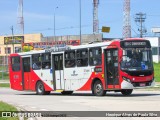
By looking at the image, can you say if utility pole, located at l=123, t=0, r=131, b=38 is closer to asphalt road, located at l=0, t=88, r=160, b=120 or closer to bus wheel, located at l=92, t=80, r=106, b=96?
bus wheel, located at l=92, t=80, r=106, b=96

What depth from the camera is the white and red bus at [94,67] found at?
83.3 feet

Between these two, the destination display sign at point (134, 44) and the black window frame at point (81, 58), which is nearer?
the destination display sign at point (134, 44)

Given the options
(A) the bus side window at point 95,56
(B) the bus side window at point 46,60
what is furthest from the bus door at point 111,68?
(B) the bus side window at point 46,60

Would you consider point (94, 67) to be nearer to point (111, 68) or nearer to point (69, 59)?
point (111, 68)

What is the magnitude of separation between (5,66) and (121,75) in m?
51.1

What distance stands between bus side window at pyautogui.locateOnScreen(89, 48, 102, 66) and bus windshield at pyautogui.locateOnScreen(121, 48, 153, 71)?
1.66 m

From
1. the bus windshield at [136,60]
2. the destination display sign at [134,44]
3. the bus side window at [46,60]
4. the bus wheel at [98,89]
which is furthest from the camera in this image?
the bus side window at [46,60]

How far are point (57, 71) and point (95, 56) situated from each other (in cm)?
430

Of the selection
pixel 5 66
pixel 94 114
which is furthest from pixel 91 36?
pixel 94 114

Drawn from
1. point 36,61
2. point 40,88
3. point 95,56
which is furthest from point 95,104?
point 36,61

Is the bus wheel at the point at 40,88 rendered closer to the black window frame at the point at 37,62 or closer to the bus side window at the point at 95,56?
the black window frame at the point at 37,62

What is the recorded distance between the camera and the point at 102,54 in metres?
26.2

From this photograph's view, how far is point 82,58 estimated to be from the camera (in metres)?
27.9

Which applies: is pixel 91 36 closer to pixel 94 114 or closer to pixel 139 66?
pixel 139 66
